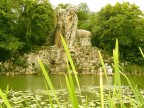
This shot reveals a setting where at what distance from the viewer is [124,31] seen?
2850 cm

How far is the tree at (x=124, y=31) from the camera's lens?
27.9m

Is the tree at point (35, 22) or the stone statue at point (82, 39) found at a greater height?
the tree at point (35, 22)

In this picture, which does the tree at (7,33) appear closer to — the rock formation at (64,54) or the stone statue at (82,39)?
the rock formation at (64,54)

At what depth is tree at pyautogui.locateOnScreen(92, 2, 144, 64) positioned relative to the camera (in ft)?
91.5

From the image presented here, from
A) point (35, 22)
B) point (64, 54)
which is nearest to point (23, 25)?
point (35, 22)

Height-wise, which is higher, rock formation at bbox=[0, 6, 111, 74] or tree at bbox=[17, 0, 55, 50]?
tree at bbox=[17, 0, 55, 50]

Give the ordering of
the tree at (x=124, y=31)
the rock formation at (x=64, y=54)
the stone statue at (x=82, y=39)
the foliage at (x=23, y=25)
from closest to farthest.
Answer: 1. the rock formation at (x=64, y=54)
2. the foliage at (x=23, y=25)
3. the stone statue at (x=82, y=39)
4. the tree at (x=124, y=31)

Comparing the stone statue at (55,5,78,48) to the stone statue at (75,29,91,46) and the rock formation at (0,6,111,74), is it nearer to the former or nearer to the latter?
the rock formation at (0,6,111,74)

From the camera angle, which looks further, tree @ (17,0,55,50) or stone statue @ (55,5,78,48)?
stone statue @ (55,5,78,48)

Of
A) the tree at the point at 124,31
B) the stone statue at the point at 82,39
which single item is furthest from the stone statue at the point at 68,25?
the tree at the point at 124,31

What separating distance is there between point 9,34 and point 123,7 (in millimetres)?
10468

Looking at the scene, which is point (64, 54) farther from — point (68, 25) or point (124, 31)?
point (124, 31)

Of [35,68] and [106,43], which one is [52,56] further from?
[106,43]

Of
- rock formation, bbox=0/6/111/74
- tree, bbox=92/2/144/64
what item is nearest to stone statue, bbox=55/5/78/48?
rock formation, bbox=0/6/111/74
